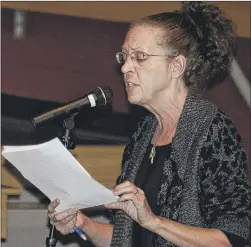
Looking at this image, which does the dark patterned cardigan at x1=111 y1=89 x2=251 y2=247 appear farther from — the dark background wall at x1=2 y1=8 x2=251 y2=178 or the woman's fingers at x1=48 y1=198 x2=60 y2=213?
the dark background wall at x1=2 y1=8 x2=251 y2=178

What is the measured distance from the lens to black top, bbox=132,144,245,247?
199 cm

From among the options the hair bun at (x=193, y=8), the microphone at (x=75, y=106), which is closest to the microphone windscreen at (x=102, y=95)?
the microphone at (x=75, y=106)

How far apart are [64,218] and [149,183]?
0.95ft

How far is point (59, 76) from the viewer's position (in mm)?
3043

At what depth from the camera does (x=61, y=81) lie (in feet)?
10.0

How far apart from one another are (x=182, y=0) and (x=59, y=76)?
0.75m

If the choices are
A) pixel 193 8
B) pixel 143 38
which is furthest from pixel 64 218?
pixel 193 8

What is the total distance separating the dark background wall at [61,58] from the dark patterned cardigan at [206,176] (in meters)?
1.12

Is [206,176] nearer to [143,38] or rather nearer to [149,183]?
[149,183]

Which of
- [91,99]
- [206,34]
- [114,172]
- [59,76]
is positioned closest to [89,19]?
[59,76]

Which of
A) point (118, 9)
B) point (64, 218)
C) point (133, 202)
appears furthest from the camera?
point (118, 9)

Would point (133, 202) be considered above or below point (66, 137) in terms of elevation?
below

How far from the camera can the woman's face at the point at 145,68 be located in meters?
1.97

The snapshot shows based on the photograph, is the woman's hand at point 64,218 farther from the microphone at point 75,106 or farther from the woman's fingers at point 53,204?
the microphone at point 75,106
